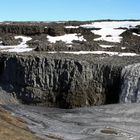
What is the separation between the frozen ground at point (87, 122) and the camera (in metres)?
48.3

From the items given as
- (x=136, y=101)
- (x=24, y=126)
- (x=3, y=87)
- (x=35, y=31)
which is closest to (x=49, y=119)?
(x=24, y=126)

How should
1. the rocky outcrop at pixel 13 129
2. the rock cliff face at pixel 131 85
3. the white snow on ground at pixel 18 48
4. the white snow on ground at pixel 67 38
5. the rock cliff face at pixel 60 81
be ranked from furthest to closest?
the white snow on ground at pixel 67 38
the white snow on ground at pixel 18 48
the rock cliff face at pixel 60 81
the rock cliff face at pixel 131 85
the rocky outcrop at pixel 13 129

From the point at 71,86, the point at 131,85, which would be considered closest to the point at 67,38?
the point at 71,86

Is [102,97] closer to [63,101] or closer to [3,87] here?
[63,101]

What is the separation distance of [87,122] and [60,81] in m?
14.3

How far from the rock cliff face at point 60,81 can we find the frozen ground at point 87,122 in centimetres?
504

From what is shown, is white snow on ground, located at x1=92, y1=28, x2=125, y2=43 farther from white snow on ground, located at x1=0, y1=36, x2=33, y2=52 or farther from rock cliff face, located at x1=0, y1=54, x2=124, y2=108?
rock cliff face, located at x1=0, y1=54, x2=124, y2=108

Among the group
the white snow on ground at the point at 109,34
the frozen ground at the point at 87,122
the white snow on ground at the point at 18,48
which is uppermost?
the white snow on ground at the point at 109,34

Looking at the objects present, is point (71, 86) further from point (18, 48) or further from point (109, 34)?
point (109, 34)

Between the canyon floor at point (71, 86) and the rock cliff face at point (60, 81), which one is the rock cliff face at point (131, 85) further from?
the rock cliff face at point (60, 81)

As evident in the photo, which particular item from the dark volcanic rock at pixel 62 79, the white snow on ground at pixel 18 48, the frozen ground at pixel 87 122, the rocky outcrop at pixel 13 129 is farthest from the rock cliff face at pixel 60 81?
the rocky outcrop at pixel 13 129

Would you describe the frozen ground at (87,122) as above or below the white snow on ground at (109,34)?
below

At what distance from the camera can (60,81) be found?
67.4 m

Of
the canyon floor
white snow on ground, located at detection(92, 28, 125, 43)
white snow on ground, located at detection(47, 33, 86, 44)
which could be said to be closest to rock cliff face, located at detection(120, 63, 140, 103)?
the canyon floor
